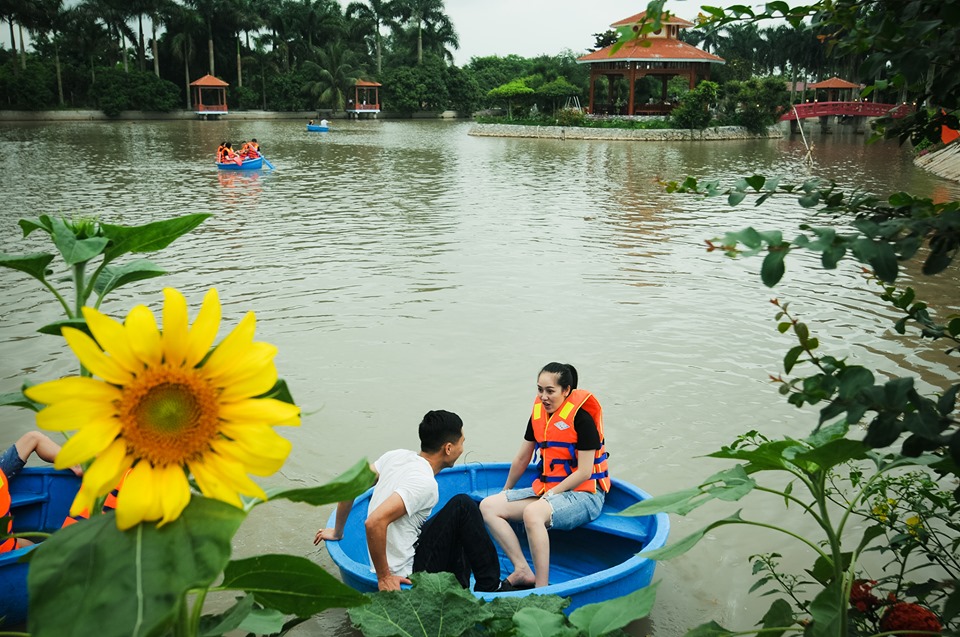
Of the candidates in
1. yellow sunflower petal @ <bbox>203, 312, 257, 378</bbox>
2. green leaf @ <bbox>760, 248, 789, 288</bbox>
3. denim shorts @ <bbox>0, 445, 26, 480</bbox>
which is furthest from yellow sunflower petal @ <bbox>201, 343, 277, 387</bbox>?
denim shorts @ <bbox>0, 445, 26, 480</bbox>

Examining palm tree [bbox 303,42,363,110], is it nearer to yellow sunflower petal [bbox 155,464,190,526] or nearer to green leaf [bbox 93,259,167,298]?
green leaf [bbox 93,259,167,298]

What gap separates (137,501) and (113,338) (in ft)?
A: 0.53

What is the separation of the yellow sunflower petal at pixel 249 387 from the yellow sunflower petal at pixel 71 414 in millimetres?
113

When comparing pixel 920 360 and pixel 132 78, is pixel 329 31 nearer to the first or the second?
pixel 132 78

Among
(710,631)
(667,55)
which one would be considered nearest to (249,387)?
(710,631)

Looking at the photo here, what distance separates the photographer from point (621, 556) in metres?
4.09

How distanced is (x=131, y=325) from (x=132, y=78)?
55.4m

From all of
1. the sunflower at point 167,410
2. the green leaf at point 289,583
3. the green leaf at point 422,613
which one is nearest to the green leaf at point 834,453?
the green leaf at point 422,613

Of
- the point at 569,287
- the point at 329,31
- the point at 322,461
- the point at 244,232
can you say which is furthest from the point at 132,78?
the point at 322,461

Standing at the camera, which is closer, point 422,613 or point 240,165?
point 422,613

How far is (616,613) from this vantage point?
1353 millimetres

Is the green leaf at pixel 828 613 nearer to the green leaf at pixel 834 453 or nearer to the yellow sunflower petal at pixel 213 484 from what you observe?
the green leaf at pixel 834 453

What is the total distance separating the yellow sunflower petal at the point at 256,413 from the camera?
0.85 metres

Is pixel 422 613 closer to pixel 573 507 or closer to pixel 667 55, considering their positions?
pixel 573 507
